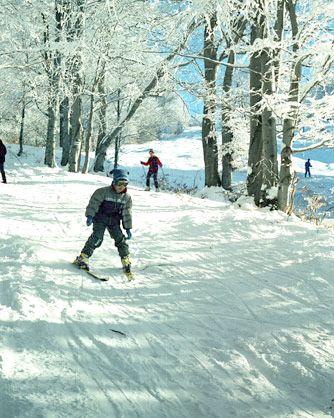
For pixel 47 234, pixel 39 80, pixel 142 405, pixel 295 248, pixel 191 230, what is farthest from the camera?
pixel 39 80

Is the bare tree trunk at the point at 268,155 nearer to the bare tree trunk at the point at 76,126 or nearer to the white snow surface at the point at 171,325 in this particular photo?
the white snow surface at the point at 171,325

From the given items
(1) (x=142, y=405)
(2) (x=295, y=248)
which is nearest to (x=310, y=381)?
(1) (x=142, y=405)

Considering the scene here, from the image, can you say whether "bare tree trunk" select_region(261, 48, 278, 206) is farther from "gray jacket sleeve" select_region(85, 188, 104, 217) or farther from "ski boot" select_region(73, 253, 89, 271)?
"ski boot" select_region(73, 253, 89, 271)

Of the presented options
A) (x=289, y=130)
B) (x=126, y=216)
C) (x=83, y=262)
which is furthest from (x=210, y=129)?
(x=83, y=262)

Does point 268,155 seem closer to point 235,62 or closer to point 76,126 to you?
point 235,62

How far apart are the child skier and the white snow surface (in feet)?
0.88

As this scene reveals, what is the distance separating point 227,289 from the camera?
5.08m

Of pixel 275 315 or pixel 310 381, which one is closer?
pixel 310 381

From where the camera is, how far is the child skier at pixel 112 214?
5246mm

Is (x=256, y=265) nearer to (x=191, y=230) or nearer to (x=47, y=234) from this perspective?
(x=191, y=230)

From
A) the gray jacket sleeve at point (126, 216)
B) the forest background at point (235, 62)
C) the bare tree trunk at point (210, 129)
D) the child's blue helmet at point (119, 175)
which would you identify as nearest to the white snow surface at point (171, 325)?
the gray jacket sleeve at point (126, 216)

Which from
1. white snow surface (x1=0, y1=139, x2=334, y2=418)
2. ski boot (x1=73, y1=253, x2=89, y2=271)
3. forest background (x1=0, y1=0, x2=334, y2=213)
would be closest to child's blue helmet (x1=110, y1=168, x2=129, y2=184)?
ski boot (x1=73, y1=253, x2=89, y2=271)

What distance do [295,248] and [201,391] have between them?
3960 millimetres

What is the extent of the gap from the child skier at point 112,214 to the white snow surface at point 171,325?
27 cm
